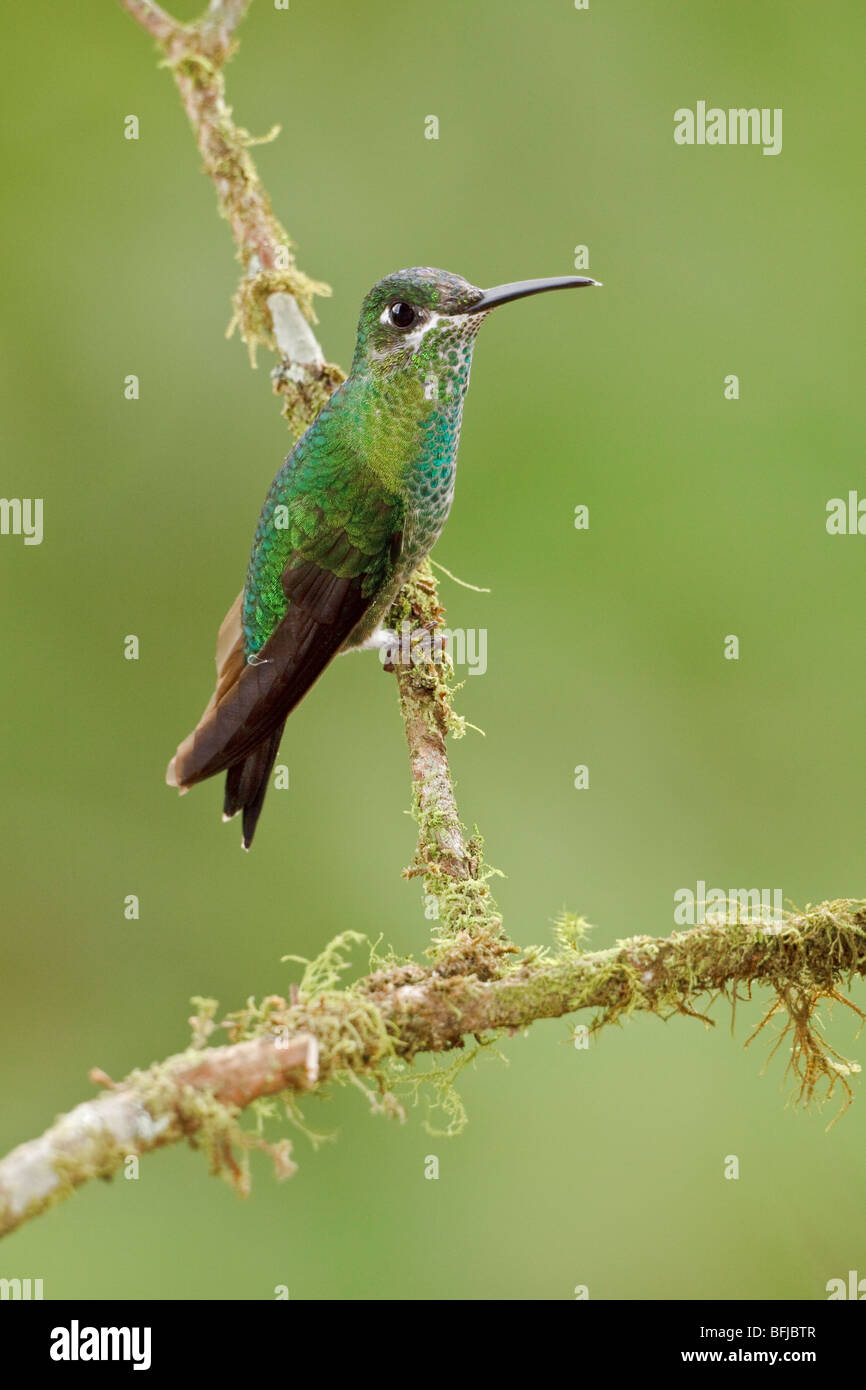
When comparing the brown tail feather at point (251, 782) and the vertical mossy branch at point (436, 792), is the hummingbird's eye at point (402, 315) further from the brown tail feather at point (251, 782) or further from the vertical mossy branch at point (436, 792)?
the brown tail feather at point (251, 782)

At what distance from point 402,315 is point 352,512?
16.2 inches

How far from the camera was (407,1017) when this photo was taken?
1752mm

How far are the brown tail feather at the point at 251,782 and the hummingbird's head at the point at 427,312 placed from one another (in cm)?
82

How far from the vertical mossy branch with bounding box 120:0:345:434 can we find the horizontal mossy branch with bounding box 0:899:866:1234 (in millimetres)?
1652

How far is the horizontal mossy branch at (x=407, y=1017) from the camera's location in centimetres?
147

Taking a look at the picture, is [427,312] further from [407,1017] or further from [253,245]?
[407,1017]

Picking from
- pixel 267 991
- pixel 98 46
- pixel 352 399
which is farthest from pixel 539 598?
pixel 98 46

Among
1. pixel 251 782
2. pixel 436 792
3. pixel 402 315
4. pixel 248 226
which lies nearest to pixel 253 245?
pixel 248 226

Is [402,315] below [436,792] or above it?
above

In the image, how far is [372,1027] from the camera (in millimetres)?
1713

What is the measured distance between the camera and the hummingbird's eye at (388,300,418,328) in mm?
2713

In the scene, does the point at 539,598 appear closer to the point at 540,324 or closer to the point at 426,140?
the point at 540,324
